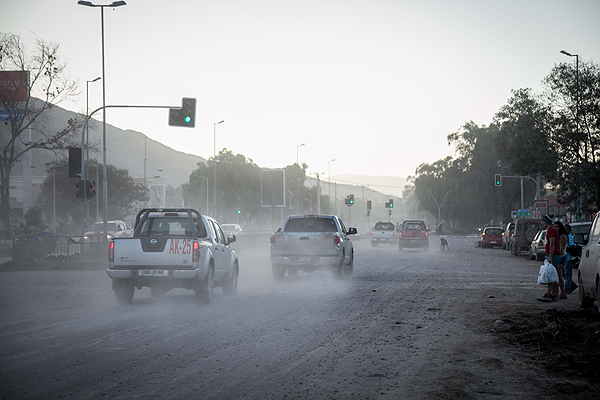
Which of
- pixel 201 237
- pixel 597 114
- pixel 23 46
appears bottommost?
pixel 201 237

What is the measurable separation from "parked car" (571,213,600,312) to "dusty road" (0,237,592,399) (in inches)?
37.0

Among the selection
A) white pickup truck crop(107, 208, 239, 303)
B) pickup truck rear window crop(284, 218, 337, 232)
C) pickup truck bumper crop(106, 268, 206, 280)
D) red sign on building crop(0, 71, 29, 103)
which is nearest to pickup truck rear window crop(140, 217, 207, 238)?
white pickup truck crop(107, 208, 239, 303)

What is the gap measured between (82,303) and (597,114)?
109 ft

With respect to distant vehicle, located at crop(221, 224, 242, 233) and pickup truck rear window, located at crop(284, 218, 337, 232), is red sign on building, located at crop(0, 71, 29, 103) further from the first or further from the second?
pickup truck rear window, located at crop(284, 218, 337, 232)

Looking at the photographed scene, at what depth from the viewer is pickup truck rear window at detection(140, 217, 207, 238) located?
14.1 meters

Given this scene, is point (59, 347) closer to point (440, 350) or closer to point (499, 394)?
point (440, 350)

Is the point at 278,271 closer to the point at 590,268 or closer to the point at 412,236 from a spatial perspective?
the point at 590,268

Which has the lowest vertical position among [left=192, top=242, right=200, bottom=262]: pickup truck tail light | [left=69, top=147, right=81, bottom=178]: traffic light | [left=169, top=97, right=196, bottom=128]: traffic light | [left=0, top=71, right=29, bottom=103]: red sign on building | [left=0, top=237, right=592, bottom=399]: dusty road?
[left=0, top=237, right=592, bottom=399]: dusty road

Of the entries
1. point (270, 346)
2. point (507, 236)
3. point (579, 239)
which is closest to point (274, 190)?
point (507, 236)

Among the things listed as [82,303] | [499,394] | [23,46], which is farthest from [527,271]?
[23,46]

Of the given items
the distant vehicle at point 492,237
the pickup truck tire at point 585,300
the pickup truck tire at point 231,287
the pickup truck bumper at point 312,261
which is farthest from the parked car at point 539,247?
the pickup truck tire at point 231,287

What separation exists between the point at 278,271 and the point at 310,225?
1.74 metres

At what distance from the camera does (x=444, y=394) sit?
19.6 feet

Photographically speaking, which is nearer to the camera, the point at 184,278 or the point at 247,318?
the point at 247,318
